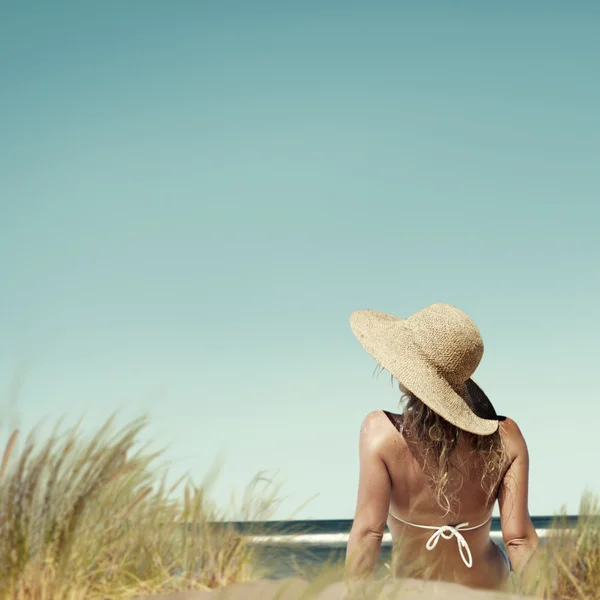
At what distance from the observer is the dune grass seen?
2.01 m

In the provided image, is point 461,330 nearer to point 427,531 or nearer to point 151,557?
point 427,531

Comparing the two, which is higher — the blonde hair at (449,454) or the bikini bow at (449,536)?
the blonde hair at (449,454)

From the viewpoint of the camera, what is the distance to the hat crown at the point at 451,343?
3.15 meters

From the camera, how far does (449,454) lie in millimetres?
2971

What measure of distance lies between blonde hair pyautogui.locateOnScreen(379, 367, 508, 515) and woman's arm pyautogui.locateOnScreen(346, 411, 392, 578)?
0.13m

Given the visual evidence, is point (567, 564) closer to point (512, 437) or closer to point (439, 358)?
point (512, 437)

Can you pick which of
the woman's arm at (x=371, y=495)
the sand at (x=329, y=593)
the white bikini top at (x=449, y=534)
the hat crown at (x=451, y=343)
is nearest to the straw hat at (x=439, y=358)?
the hat crown at (x=451, y=343)

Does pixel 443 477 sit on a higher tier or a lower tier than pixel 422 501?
higher

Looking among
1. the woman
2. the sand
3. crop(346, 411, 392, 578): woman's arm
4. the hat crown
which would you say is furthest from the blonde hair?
the sand

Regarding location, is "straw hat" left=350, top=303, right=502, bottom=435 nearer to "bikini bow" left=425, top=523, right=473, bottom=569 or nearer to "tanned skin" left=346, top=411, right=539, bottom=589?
"tanned skin" left=346, top=411, right=539, bottom=589

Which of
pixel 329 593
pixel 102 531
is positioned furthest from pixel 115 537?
pixel 329 593

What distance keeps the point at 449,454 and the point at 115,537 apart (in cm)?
141

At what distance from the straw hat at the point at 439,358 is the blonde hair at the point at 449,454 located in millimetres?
79

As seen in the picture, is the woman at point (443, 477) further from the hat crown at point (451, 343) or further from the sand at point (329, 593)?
the sand at point (329, 593)
